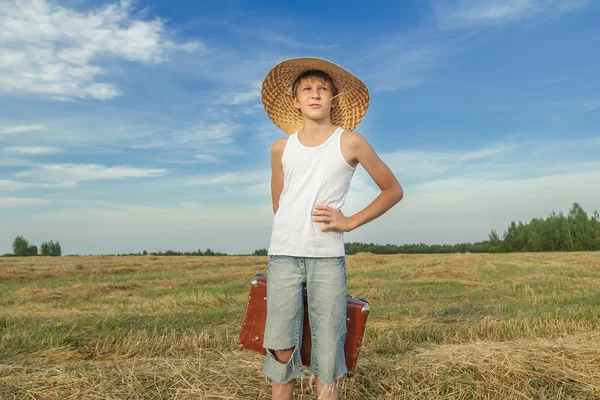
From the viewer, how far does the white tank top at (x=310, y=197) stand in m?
2.77

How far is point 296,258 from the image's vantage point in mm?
2791

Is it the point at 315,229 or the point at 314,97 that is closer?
the point at 315,229

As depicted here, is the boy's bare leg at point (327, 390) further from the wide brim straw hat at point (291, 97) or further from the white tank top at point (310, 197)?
the wide brim straw hat at point (291, 97)

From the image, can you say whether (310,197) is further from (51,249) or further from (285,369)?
(51,249)

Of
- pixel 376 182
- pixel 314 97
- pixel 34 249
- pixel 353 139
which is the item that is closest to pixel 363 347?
pixel 376 182

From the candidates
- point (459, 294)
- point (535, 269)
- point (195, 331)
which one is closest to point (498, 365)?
point (195, 331)

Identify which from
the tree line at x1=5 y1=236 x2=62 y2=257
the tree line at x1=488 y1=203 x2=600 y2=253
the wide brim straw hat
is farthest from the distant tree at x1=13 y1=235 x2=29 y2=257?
the wide brim straw hat

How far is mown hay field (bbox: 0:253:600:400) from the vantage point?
3.62m

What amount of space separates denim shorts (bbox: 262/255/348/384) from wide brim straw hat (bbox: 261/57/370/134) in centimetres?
91

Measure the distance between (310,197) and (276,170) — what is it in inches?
14.4

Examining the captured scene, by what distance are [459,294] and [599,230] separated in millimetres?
49466

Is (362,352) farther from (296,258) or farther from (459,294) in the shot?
(459,294)

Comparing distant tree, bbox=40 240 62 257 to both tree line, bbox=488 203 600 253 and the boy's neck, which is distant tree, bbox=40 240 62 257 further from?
the boy's neck

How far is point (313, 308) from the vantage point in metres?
2.81
